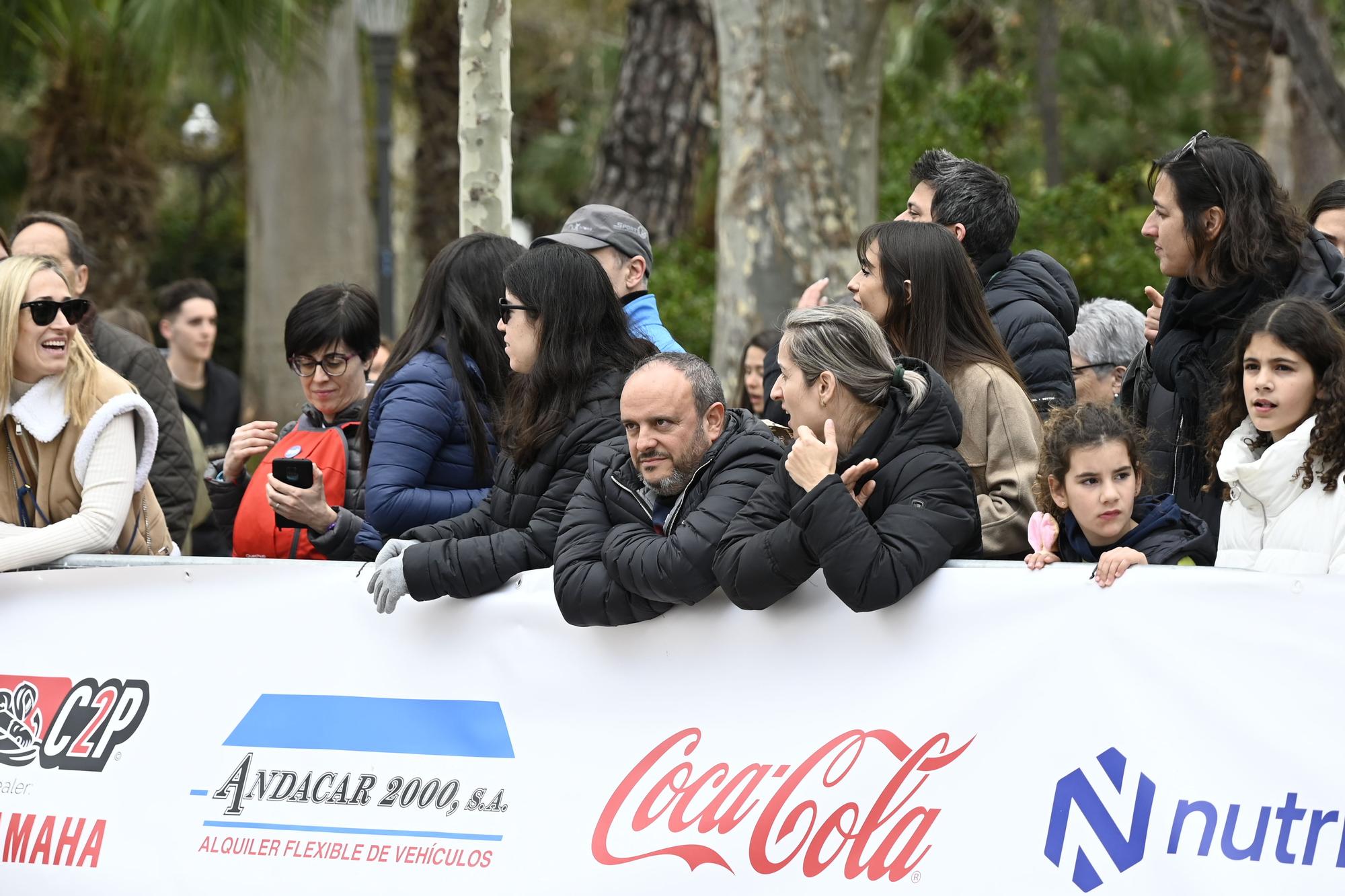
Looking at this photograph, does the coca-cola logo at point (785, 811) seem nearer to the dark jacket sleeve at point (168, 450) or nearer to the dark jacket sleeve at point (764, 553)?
the dark jacket sleeve at point (764, 553)

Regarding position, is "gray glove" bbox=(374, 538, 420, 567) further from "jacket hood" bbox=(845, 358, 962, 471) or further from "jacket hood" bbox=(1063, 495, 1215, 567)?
"jacket hood" bbox=(1063, 495, 1215, 567)

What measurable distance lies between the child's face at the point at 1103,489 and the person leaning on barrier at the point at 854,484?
9.7 inches

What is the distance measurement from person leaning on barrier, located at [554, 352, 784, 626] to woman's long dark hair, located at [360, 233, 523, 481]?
903 mm

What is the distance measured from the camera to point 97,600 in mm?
4797

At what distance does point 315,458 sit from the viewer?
5.21 m

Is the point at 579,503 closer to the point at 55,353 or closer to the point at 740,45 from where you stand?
the point at 55,353

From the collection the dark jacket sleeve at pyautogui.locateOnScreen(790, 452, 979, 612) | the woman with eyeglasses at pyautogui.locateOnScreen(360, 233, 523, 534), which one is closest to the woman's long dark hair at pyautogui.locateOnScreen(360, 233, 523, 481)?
the woman with eyeglasses at pyautogui.locateOnScreen(360, 233, 523, 534)

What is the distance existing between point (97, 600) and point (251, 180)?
566 inches

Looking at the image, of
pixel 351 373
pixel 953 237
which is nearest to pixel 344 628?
pixel 351 373

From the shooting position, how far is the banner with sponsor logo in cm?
354

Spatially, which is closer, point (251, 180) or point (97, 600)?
point (97, 600)

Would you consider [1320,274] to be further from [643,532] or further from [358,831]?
[358,831]

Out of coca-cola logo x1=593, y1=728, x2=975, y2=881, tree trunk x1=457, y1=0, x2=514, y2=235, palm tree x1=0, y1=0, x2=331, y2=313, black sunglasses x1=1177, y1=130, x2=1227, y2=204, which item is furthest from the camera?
palm tree x1=0, y1=0, x2=331, y2=313

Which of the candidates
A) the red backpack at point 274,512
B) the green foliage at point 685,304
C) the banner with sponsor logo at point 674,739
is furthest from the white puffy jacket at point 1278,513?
the green foliage at point 685,304
